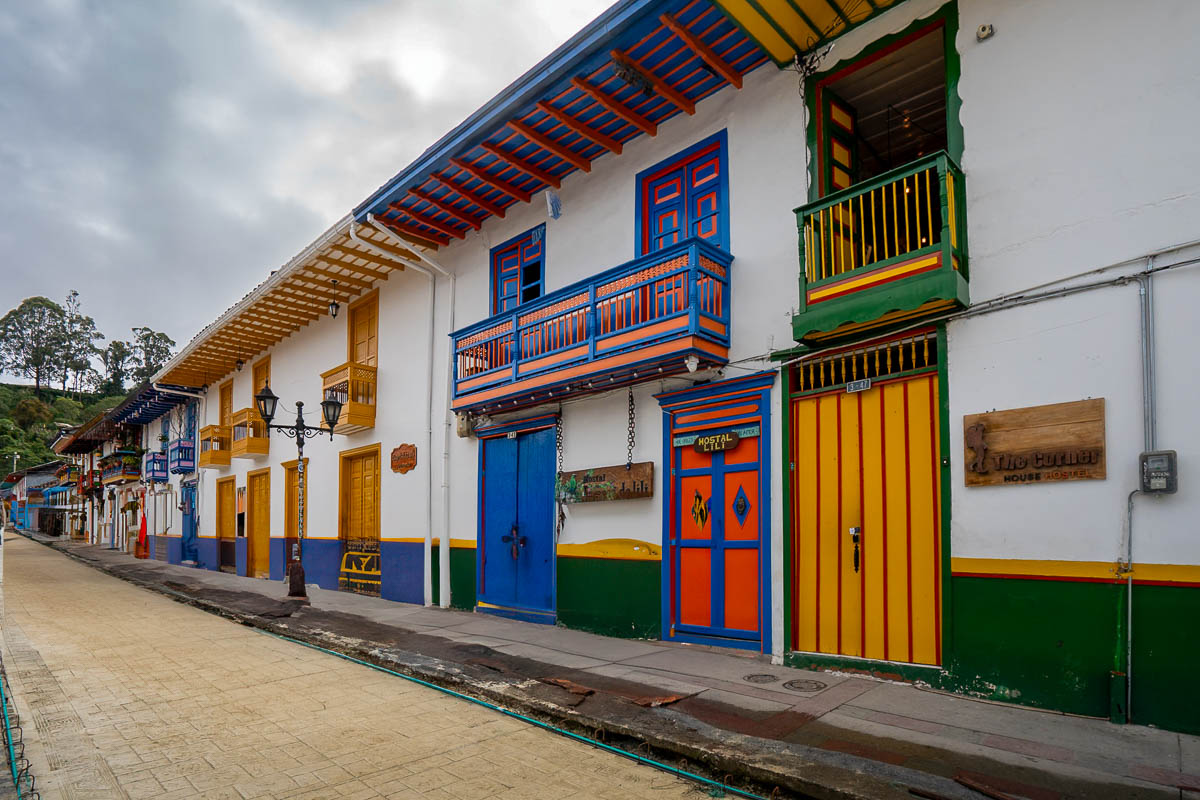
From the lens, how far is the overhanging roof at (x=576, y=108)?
25.9ft

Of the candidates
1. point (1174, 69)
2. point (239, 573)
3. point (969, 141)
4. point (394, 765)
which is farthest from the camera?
point (239, 573)

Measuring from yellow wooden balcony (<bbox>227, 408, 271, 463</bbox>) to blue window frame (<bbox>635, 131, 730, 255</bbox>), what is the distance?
45.7 ft

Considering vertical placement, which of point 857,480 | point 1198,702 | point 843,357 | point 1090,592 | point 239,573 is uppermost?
point 843,357

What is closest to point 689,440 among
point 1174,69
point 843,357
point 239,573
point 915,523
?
point 843,357

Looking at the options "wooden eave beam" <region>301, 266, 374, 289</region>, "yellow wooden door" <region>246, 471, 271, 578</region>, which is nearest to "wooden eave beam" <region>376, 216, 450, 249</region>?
"wooden eave beam" <region>301, 266, 374, 289</region>

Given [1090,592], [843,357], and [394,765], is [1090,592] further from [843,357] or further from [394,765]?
[394,765]

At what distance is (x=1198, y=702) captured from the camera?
488cm

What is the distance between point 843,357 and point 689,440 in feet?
7.09

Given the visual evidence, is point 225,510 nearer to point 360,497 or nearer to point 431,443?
point 360,497

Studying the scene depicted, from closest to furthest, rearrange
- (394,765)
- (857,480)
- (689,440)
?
(394,765) < (857,480) < (689,440)

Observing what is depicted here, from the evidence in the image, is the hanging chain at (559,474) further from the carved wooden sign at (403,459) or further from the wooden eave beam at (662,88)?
the wooden eave beam at (662,88)

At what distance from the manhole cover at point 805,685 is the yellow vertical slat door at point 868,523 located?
1.74 feet

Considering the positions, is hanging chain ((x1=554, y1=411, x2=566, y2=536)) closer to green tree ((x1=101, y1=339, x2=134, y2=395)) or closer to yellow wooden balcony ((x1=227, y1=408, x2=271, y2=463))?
yellow wooden balcony ((x1=227, y1=408, x2=271, y2=463))

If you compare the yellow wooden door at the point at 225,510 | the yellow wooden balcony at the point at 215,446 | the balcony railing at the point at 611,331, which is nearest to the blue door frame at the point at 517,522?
the balcony railing at the point at 611,331
